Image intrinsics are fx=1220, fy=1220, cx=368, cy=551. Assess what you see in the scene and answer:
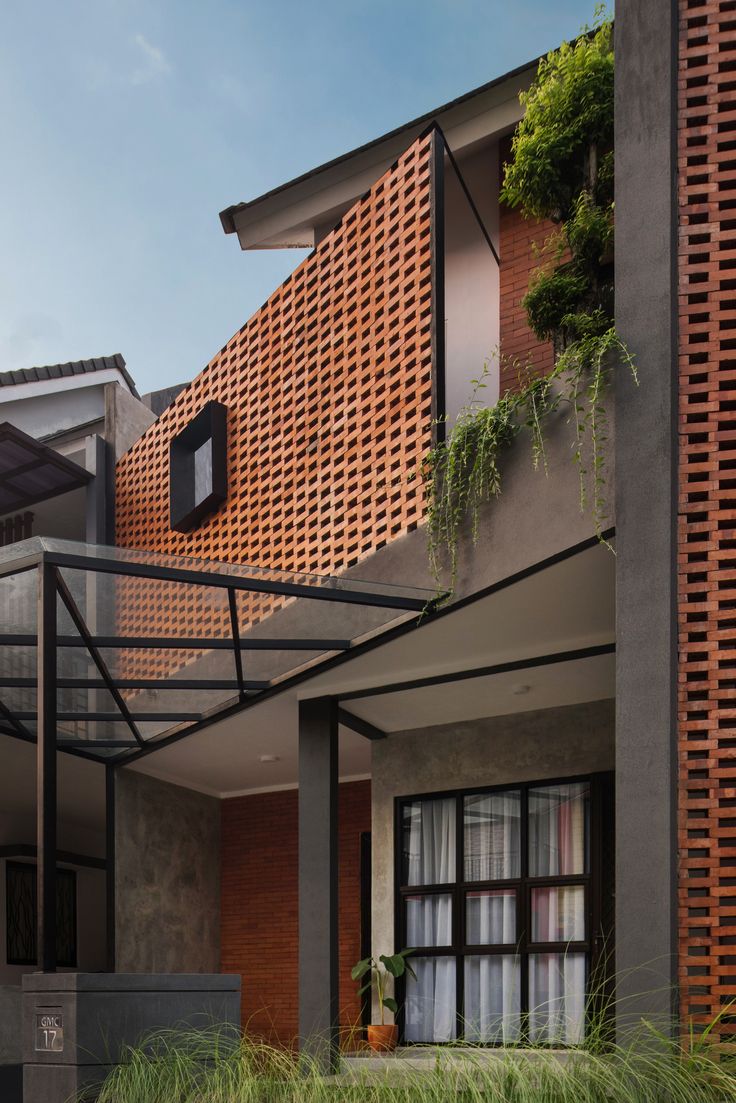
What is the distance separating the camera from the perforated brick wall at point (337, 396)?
905 centimetres

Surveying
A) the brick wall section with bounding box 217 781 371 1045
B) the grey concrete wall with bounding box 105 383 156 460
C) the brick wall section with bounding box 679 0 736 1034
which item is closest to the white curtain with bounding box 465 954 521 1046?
the brick wall section with bounding box 217 781 371 1045

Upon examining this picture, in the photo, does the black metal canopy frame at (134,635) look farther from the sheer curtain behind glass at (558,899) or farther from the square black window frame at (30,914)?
the square black window frame at (30,914)

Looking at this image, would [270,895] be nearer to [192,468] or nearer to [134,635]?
[192,468]

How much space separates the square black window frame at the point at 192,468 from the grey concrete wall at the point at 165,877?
2.83 m

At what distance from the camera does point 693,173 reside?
702 centimetres

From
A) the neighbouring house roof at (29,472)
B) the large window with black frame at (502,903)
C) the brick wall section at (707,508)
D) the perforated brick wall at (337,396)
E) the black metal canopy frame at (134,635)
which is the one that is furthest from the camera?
the neighbouring house roof at (29,472)

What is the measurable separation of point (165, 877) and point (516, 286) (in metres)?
7.41

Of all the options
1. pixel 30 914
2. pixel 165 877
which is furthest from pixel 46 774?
pixel 30 914

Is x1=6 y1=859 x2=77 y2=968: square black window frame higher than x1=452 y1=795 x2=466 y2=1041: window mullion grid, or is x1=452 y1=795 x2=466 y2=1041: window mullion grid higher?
x1=452 y1=795 x2=466 y2=1041: window mullion grid

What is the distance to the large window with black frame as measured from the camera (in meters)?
9.78

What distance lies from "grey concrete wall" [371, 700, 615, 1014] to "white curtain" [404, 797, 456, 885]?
166 millimetres

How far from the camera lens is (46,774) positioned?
7.02 meters

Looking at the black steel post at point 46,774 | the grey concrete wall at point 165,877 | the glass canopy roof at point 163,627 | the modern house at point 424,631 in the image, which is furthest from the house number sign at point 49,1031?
the grey concrete wall at point 165,877

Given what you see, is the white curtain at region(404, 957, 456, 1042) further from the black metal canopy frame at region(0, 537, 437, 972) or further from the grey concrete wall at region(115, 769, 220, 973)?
the grey concrete wall at region(115, 769, 220, 973)
